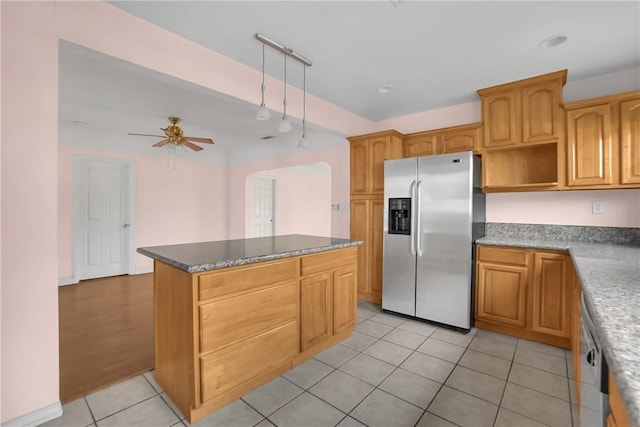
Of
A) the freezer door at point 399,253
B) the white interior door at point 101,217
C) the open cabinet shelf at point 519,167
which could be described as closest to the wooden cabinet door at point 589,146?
the open cabinet shelf at point 519,167

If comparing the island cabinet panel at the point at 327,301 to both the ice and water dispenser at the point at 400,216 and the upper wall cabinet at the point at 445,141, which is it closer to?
the ice and water dispenser at the point at 400,216

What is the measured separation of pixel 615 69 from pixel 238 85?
3376 millimetres

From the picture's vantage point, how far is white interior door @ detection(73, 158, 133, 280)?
469 centimetres

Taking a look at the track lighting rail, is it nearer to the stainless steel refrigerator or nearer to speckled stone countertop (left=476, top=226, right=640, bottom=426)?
the stainless steel refrigerator

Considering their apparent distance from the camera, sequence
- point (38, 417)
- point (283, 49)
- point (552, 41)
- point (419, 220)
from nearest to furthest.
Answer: point (38, 417)
point (552, 41)
point (283, 49)
point (419, 220)

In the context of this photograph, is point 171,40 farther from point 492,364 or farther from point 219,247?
point 492,364

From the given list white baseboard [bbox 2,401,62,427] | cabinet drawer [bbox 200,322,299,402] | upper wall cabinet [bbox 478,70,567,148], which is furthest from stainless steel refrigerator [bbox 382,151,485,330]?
white baseboard [bbox 2,401,62,427]

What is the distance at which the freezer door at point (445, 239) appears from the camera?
2.81m

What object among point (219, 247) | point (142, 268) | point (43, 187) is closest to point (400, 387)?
point (219, 247)

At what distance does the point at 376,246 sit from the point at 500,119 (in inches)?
74.6

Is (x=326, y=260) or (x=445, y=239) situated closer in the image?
(x=326, y=260)

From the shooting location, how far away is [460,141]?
324 centimetres

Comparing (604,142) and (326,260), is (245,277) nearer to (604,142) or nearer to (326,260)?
(326,260)

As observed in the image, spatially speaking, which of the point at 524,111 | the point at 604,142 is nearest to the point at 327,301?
the point at 524,111
